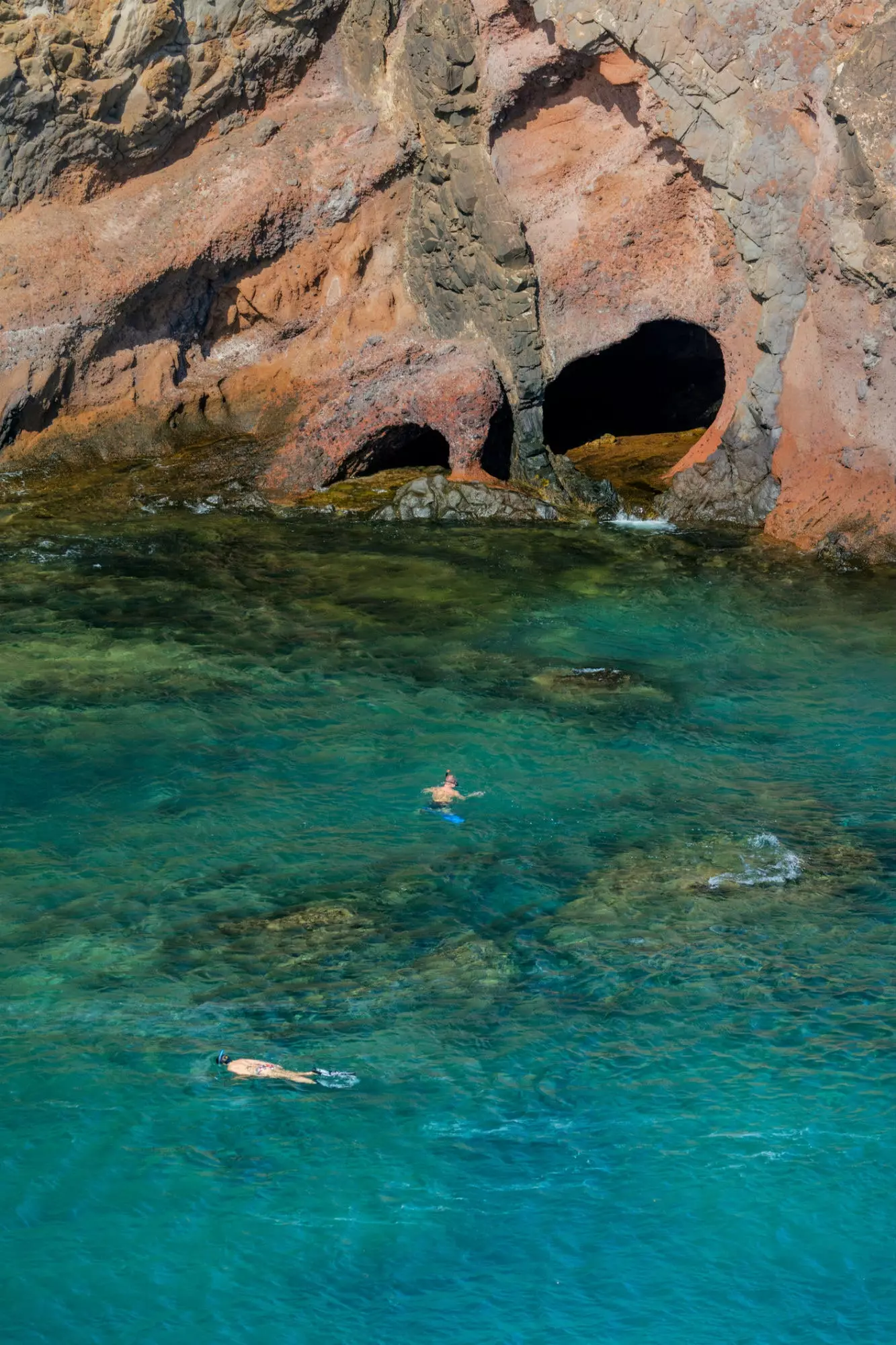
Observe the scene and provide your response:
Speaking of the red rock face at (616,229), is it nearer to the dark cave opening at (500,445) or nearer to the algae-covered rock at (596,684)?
the dark cave opening at (500,445)

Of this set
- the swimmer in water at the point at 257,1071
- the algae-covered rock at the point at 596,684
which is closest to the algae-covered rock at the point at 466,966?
the swimmer in water at the point at 257,1071

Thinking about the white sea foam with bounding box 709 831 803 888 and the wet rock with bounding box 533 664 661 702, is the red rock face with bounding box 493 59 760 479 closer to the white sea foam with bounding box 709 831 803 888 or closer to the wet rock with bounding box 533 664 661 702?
the wet rock with bounding box 533 664 661 702

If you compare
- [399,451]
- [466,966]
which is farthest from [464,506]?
[466,966]

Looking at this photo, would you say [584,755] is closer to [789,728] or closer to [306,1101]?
[789,728]

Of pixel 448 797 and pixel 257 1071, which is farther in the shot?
pixel 448 797

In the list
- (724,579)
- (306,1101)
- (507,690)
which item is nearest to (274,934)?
(306,1101)

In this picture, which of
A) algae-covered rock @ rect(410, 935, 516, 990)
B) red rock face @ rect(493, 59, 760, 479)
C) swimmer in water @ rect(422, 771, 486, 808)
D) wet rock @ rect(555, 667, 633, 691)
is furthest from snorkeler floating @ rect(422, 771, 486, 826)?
red rock face @ rect(493, 59, 760, 479)

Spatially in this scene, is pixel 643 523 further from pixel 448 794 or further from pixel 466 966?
pixel 466 966
